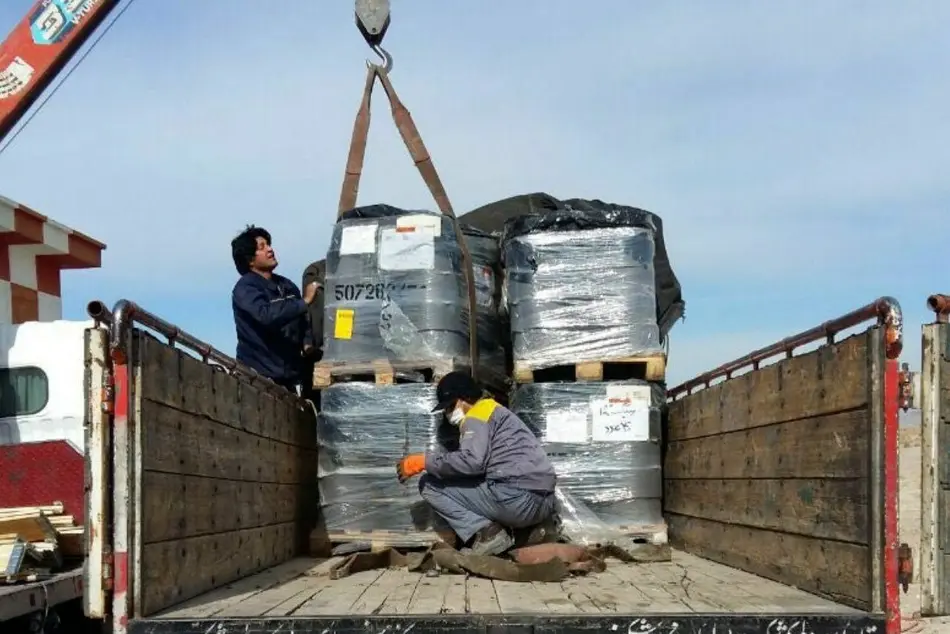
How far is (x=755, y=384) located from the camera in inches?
178

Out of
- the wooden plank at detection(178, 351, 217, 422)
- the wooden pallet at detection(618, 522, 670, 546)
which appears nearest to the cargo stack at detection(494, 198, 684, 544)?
the wooden pallet at detection(618, 522, 670, 546)

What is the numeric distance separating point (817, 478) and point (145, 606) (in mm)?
2327

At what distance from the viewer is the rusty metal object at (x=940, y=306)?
339 centimetres

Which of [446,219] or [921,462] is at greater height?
[446,219]

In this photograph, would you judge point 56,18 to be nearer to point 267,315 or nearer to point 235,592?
point 267,315

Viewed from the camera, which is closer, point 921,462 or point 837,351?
point 921,462

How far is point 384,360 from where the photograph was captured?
5.34 meters

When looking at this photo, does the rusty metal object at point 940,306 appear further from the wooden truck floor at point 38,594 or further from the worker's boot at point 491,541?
the wooden truck floor at point 38,594

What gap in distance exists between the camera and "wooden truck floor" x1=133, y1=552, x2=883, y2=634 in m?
3.24

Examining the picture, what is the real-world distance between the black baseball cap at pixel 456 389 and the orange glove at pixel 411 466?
29 centimetres

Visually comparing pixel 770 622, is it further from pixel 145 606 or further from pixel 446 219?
pixel 446 219

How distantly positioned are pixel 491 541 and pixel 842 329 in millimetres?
2015

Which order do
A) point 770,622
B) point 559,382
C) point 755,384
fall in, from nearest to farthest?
point 770,622 < point 755,384 < point 559,382

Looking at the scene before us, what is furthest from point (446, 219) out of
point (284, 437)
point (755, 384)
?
point (755, 384)
